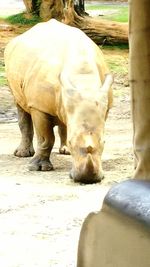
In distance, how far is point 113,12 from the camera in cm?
2286

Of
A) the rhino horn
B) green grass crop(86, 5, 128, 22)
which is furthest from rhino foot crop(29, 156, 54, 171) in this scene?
green grass crop(86, 5, 128, 22)

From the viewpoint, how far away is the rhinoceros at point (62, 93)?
7.14m

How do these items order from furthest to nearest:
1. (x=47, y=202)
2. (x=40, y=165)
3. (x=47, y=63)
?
(x=47, y=63) < (x=40, y=165) < (x=47, y=202)

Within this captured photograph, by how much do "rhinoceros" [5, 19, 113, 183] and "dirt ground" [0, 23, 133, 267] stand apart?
0.77 ft

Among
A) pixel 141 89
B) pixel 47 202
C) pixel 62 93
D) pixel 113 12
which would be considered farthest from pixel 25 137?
pixel 113 12

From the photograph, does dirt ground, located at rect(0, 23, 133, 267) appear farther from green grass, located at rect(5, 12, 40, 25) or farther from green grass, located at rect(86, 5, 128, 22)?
green grass, located at rect(86, 5, 128, 22)

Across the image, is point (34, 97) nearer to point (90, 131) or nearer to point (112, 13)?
point (90, 131)

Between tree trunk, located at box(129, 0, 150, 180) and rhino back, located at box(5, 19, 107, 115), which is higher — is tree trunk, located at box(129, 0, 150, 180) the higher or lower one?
the higher one

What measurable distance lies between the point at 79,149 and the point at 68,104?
0.51 meters

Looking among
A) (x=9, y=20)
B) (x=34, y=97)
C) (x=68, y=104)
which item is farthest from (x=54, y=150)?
(x=9, y=20)

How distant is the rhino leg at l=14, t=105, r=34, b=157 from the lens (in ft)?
30.0

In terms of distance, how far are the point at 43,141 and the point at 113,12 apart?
15.1 metres

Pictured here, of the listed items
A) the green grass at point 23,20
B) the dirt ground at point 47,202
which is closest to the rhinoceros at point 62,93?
the dirt ground at point 47,202

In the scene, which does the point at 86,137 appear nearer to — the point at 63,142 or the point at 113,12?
the point at 63,142
